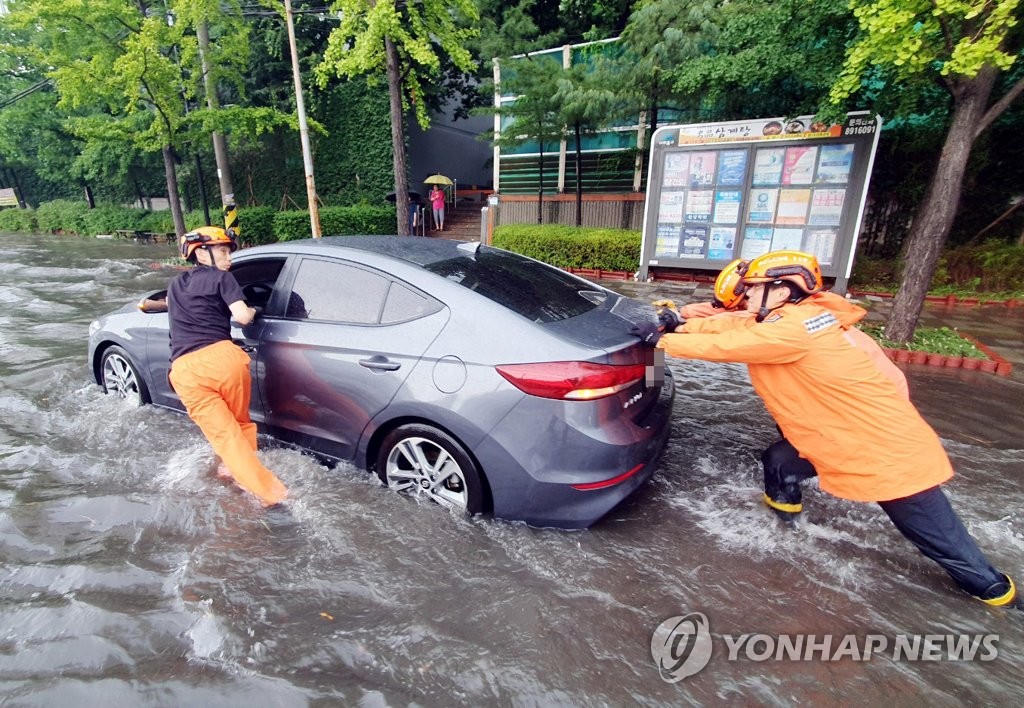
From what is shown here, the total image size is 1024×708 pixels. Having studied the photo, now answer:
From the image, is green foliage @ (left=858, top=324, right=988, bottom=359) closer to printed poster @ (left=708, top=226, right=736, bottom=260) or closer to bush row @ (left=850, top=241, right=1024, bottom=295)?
bush row @ (left=850, top=241, right=1024, bottom=295)

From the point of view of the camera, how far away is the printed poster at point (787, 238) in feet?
31.3

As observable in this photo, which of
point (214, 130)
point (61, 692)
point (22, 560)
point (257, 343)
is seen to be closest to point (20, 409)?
point (22, 560)

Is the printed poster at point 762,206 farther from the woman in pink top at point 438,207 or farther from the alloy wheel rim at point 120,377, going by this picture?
the woman in pink top at point 438,207

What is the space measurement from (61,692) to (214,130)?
15.1 m

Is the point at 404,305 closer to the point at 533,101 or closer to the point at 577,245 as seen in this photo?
the point at 577,245

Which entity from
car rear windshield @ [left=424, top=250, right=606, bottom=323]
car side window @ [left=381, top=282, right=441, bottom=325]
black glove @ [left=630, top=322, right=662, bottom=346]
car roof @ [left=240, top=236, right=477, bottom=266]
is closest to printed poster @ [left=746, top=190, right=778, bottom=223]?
car rear windshield @ [left=424, top=250, right=606, bottom=323]

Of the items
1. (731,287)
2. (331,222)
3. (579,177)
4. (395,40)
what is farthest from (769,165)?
(331,222)

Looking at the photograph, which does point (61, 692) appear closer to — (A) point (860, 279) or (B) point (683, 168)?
(B) point (683, 168)

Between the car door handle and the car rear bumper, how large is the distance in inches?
25.0

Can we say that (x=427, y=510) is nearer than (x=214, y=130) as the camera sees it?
Yes

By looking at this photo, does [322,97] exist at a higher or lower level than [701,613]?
higher

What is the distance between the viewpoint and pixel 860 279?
1017 cm

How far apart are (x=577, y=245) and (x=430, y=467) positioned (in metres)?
9.93

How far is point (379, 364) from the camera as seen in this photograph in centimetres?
297
